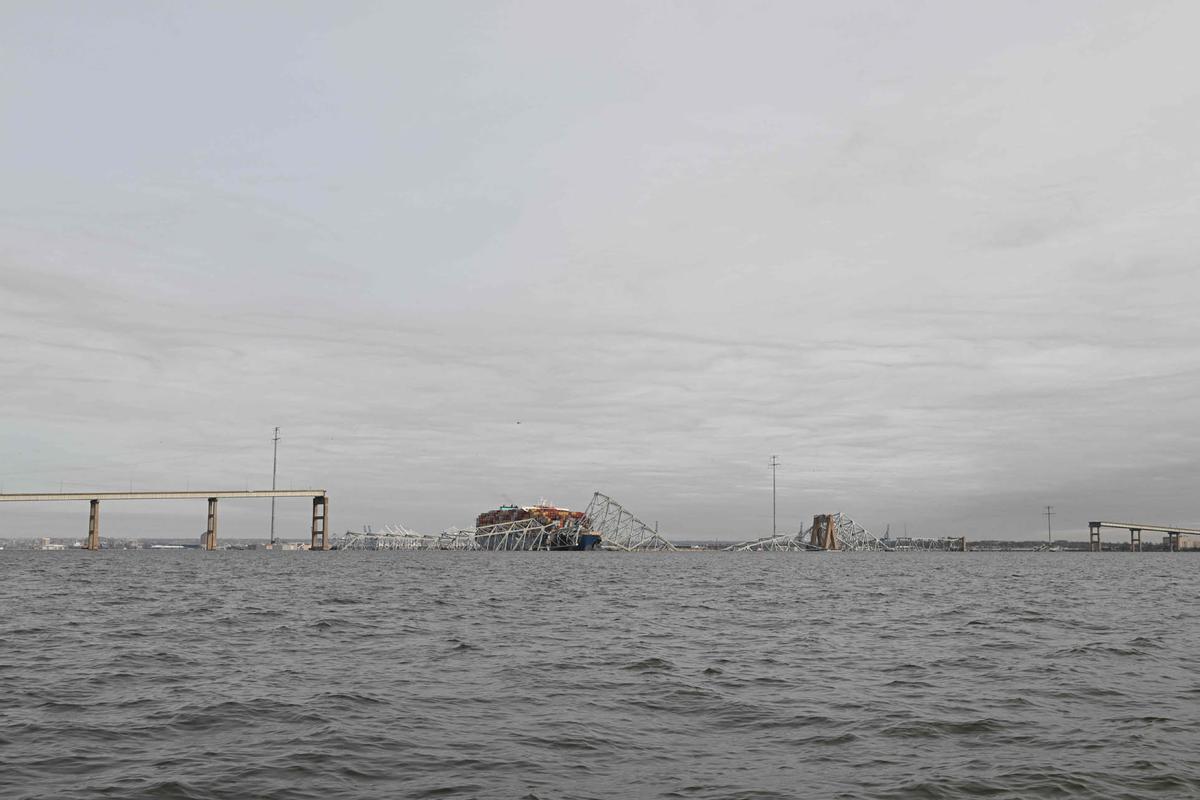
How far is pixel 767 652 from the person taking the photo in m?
29.6

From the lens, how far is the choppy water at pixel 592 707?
14547 millimetres

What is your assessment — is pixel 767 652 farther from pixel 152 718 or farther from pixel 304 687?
pixel 152 718

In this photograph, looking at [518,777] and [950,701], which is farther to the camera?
[950,701]

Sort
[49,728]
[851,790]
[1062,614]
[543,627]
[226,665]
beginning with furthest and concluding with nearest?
[1062,614]
[543,627]
[226,665]
[49,728]
[851,790]

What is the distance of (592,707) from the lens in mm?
20391

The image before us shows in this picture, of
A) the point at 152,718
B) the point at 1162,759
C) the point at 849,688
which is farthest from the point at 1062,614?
the point at 152,718

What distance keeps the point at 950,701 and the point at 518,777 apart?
37.7 ft

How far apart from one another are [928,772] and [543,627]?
2386 centimetres

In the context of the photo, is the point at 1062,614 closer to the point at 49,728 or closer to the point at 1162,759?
the point at 1162,759

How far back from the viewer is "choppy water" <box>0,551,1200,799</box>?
573 inches

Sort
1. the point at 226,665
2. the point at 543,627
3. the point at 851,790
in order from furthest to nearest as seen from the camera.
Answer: the point at 543,627, the point at 226,665, the point at 851,790

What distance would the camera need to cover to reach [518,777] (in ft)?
47.8

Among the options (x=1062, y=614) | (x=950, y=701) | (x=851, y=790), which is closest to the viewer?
(x=851, y=790)

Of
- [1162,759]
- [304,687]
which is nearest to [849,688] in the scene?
[1162,759]
